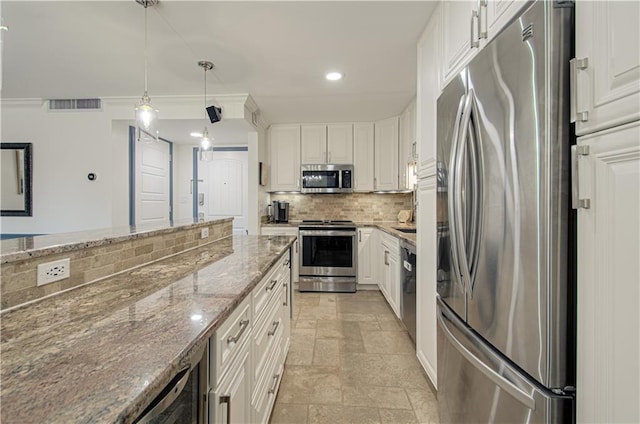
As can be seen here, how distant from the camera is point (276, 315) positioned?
168cm

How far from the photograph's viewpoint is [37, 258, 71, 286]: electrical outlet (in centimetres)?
90

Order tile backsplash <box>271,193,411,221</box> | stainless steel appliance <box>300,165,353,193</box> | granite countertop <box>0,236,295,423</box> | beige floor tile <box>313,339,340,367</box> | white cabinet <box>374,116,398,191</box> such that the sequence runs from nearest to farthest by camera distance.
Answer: granite countertop <box>0,236,295,423</box>
beige floor tile <box>313,339,340,367</box>
white cabinet <box>374,116,398,191</box>
stainless steel appliance <box>300,165,353,193</box>
tile backsplash <box>271,193,411,221</box>

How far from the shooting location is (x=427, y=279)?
183 cm

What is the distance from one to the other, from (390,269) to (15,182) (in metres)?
4.67

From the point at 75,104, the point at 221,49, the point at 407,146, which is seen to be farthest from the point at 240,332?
the point at 75,104

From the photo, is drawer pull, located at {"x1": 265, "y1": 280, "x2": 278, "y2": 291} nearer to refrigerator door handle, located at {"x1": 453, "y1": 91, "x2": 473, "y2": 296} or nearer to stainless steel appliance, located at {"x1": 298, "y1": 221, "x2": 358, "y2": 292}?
refrigerator door handle, located at {"x1": 453, "y1": 91, "x2": 473, "y2": 296}

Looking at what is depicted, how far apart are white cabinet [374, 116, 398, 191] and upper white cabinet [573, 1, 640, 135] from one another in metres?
3.26

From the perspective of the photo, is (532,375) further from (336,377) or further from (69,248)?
(69,248)

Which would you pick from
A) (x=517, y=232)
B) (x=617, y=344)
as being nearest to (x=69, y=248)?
(x=517, y=232)

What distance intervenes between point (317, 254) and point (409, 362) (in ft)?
6.44

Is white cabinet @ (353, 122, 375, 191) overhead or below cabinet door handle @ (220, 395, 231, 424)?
overhead

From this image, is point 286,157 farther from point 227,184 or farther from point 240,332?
point 240,332

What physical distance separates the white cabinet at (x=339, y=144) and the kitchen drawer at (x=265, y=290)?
8.73ft

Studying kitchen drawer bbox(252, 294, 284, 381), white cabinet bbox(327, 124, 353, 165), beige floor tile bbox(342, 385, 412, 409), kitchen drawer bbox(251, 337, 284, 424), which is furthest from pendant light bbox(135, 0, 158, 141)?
white cabinet bbox(327, 124, 353, 165)
